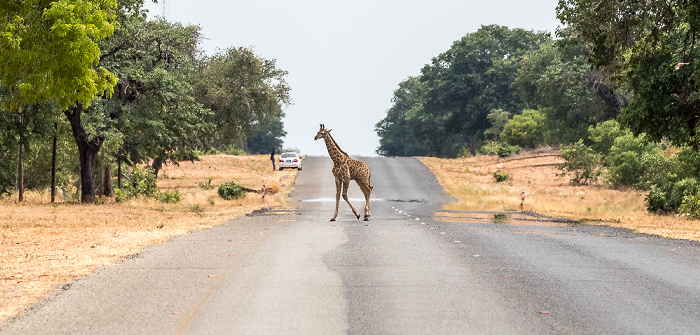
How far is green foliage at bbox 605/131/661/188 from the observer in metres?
48.2

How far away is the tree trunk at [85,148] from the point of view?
3350cm

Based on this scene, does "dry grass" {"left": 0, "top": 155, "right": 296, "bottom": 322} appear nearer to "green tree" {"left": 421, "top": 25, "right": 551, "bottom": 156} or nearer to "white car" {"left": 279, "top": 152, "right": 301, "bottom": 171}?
"white car" {"left": 279, "top": 152, "right": 301, "bottom": 171}

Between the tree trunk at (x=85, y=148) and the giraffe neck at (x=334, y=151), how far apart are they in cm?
1406

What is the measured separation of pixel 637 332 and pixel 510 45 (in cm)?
10042

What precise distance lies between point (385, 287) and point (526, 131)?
76194 millimetres

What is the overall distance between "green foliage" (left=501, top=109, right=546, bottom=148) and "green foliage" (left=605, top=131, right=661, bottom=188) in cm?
3283

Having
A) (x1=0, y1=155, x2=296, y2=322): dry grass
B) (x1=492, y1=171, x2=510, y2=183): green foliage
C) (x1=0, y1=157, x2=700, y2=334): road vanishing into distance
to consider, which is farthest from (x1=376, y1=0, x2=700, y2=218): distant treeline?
(x1=0, y1=155, x2=296, y2=322): dry grass

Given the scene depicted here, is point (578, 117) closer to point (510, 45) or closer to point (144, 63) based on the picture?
point (510, 45)

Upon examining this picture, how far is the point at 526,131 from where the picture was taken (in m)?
84.4

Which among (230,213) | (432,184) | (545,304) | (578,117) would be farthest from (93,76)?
(578,117)

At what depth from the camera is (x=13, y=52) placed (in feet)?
64.7

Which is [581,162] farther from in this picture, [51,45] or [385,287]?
[385,287]

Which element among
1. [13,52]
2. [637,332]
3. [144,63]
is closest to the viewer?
[637,332]

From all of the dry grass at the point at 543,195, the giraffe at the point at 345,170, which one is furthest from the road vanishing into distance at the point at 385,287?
the dry grass at the point at 543,195
